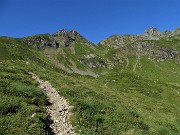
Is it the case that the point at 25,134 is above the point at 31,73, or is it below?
below

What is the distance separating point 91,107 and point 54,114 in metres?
3.87

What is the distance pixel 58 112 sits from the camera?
86.2 ft

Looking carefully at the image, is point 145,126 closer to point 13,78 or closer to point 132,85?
point 13,78

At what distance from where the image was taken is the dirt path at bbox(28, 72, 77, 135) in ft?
74.6

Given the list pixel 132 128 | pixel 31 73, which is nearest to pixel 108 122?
pixel 132 128

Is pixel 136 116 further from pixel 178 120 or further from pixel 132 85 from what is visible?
pixel 132 85

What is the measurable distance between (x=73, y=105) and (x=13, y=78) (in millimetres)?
9107

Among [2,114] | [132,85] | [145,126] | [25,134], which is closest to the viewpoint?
[25,134]

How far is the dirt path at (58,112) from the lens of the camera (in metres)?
22.7

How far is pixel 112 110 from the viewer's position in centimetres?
2925

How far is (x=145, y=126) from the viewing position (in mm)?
26516

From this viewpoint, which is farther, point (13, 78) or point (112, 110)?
point (13, 78)

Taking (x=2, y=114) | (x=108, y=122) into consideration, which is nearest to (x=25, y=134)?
(x=2, y=114)

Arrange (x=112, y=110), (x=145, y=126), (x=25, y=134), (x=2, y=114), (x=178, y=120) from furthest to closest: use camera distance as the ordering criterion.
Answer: (x=178, y=120), (x=112, y=110), (x=145, y=126), (x=2, y=114), (x=25, y=134)
